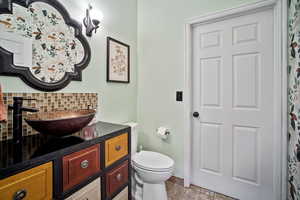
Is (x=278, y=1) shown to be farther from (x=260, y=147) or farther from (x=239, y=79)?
(x=260, y=147)

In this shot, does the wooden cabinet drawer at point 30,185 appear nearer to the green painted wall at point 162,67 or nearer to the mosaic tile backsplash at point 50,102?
the mosaic tile backsplash at point 50,102

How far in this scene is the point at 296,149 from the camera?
111 centimetres

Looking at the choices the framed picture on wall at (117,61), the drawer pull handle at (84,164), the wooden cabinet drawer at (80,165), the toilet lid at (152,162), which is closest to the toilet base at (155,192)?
the toilet lid at (152,162)

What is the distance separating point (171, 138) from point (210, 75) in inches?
36.3

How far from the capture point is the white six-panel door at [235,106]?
1438mm

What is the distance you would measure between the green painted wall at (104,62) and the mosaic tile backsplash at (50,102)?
5cm

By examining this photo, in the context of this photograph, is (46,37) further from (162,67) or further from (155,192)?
(155,192)

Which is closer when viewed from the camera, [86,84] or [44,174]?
[44,174]

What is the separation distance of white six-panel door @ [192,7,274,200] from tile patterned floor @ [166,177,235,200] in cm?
7

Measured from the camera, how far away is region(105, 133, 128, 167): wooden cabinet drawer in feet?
3.40

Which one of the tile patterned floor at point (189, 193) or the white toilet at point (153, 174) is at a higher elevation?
the white toilet at point (153, 174)

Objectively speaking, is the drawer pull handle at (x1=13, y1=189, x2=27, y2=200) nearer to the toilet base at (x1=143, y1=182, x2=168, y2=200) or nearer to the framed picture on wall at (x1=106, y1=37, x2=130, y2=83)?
the toilet base at (x1=143, y1=182, x2=168, y2=200)

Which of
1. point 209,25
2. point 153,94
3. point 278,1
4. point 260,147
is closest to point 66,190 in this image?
point 153,94

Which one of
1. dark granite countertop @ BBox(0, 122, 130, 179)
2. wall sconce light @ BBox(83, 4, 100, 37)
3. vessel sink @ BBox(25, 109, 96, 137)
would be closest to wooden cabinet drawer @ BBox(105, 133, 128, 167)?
dark granite countertop @ BBox(0, 122, 130, 179)
